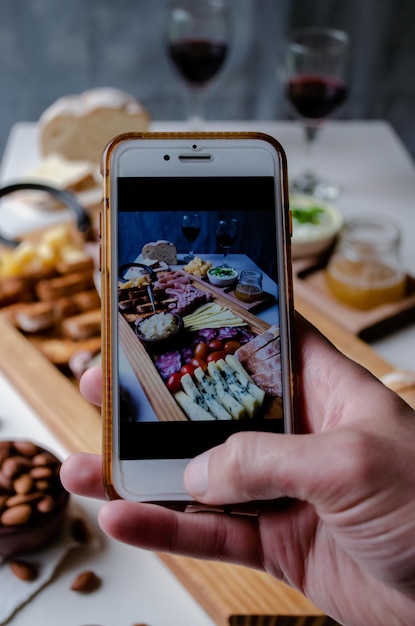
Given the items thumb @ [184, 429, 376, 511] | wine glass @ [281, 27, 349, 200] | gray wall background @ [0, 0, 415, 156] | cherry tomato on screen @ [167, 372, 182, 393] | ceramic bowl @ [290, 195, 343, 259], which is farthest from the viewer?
gray wall background @ [0, 0, 415, 156]

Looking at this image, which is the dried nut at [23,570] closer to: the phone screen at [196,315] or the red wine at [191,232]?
the phone screen at [196,315]

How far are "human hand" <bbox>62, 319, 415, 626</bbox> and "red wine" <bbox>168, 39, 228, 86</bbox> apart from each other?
2.89 feet

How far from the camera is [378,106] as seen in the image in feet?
7.37

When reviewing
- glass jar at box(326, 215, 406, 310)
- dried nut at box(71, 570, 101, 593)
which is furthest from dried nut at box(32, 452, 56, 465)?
glass jar at box(326, 215, 406, 310)

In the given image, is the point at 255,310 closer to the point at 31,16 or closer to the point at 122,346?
the point at 122,346

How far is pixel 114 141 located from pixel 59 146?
0.90 meters

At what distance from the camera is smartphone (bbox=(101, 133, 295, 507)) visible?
1.79 feet

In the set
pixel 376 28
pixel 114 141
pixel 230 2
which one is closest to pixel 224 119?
pixel 230 2

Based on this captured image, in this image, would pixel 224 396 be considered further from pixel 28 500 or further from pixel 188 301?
pixel 28 500

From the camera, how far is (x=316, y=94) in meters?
1.29

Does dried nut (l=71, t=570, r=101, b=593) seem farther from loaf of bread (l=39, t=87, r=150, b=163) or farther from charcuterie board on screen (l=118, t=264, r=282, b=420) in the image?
loaf of bread (l=39, t=87, r=150, b=163)

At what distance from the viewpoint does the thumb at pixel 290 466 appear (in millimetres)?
452

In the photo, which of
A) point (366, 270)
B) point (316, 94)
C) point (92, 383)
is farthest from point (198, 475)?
point (316, 94)

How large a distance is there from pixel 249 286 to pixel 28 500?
270 mm
